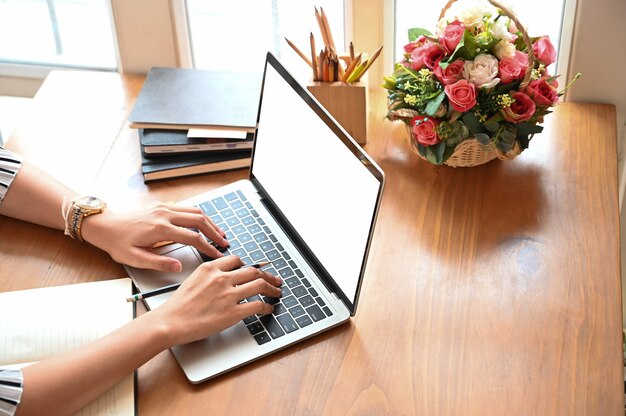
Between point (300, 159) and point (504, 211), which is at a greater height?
point (300, 159)

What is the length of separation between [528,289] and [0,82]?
4.70 feet

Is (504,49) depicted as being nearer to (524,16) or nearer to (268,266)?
(524,16)

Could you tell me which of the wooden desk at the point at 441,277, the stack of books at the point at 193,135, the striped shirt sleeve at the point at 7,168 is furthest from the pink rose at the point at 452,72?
the striped shirt sleeve at the point at 7,168

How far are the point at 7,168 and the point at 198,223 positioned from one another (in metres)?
0.36

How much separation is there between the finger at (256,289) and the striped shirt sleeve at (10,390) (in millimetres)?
313

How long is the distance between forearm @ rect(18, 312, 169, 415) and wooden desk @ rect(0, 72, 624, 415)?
5 centimetres

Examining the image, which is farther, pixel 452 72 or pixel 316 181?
pixel 452 72

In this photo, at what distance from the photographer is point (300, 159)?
1208mm

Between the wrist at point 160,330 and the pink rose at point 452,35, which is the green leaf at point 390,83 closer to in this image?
the pink rose at point 452,35

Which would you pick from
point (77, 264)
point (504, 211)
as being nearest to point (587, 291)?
point (504, 211)

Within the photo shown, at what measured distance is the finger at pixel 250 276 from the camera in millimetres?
1143

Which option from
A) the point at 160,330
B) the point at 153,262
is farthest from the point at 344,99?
the point at 160,330

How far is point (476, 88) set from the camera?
1307 millimetres

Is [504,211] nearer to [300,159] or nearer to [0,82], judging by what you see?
[300,159]
